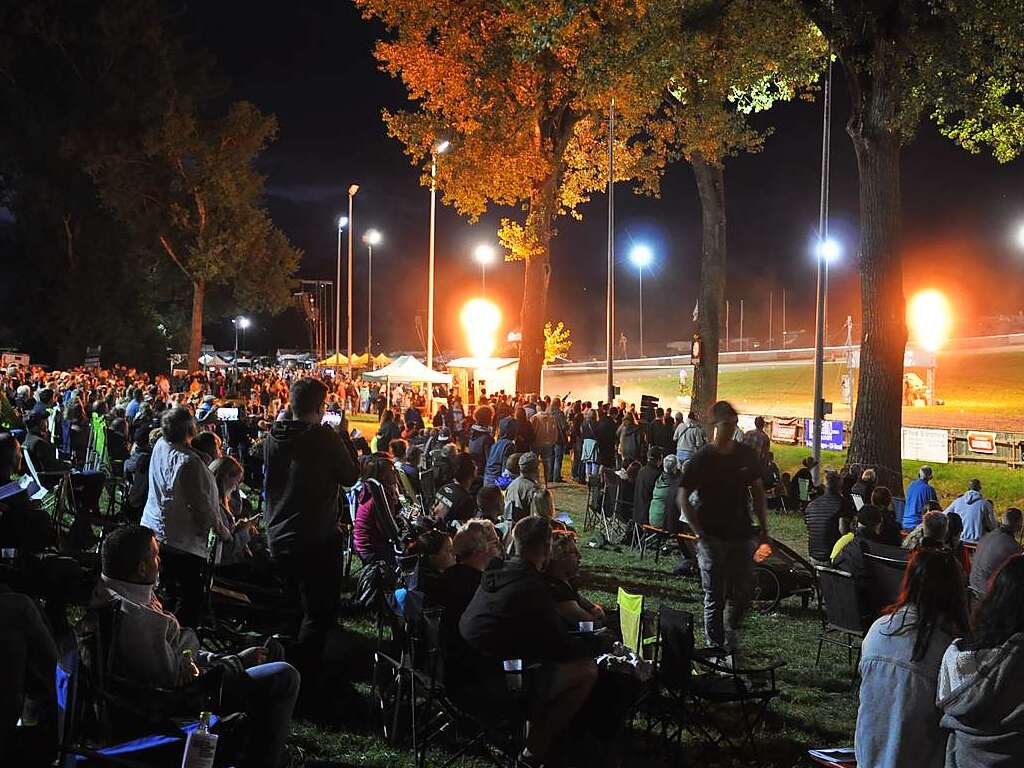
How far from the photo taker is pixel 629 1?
63.7 feet

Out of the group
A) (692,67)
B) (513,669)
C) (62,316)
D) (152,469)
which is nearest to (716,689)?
(513,669)

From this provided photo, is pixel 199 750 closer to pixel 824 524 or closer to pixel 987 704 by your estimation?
pixel 987 704

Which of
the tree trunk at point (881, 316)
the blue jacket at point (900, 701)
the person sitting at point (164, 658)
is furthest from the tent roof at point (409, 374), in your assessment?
the blue jacket at point (900, 701)

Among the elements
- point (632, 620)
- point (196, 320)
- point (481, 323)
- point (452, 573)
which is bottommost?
point (632, 620)

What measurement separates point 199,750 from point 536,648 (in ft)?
A: 5.35

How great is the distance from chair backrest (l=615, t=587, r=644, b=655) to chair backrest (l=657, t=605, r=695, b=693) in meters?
0.18

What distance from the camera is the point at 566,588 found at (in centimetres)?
534

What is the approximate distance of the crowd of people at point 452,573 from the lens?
358 cm

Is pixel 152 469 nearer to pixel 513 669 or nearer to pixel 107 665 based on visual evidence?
pixel 107 665

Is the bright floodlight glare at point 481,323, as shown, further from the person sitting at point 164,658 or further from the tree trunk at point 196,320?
the person sitting at point 164,658

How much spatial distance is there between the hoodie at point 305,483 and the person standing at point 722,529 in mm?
2436

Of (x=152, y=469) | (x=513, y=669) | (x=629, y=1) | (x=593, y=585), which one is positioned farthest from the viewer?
(x=629, y=1)

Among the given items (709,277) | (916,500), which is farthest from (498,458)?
A: (709,277)

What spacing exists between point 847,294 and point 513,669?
80.7 metres
